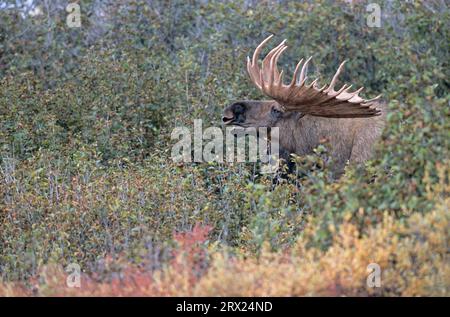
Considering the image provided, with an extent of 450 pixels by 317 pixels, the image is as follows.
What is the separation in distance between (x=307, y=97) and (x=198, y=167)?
4.59 feet

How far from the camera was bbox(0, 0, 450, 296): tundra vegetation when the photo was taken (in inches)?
223

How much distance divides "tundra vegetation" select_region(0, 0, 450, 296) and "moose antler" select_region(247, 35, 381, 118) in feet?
1.42

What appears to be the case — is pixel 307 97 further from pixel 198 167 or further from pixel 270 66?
pixel 198 167

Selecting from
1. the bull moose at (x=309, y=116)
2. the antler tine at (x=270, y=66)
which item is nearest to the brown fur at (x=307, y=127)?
the bull moose at (x=309, y=116)

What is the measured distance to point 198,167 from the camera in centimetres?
922

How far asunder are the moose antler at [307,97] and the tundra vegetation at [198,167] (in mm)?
433

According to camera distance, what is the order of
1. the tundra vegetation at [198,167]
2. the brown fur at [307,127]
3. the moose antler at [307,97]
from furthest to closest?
the brown fur at [307,127]
the moose antler at [307,97]
the tundra vegetation at [198,167]

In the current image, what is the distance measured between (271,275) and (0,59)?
7.02 m

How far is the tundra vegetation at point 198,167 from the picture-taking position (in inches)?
223

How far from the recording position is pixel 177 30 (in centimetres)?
1245

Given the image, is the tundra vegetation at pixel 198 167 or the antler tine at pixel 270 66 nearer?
the tundra vegetation at pixel 198 167

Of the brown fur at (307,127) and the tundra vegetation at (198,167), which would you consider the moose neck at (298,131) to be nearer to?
the brown fur at (307,127)

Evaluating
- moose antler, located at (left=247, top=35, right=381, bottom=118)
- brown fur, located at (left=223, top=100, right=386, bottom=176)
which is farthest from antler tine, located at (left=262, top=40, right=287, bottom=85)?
brown fur, located at (left=223, top=100, right=386, bottom=176)
